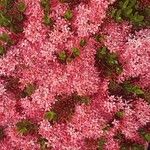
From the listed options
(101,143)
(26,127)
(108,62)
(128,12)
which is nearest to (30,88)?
(26,127)

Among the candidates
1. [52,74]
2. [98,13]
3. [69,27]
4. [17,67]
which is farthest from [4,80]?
[98,13]

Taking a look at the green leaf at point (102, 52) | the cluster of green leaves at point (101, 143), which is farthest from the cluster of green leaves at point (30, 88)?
the cluster of green leaves at point (101, 143)

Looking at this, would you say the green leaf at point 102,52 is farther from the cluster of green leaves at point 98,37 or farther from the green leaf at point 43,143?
the green leaf at point 43,143

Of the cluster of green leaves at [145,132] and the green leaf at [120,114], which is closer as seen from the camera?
the green leaf at [120,114]

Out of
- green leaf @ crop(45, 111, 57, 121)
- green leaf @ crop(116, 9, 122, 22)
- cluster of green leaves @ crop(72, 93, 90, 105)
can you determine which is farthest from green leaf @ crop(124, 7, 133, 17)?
green leaf @ crop(45, 111, 57, 121)

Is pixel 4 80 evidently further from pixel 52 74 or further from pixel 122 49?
pixel 122 49

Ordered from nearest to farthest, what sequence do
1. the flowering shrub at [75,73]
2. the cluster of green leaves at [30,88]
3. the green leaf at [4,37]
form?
1. the flowering shrub at [75,73]
2. the green leaf at [4,37]
3. the cluster of green leaves at [30,88]

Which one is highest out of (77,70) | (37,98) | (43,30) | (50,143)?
(43,30)

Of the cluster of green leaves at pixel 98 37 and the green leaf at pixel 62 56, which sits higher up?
the cluster of green leaves at pixel 98 37
